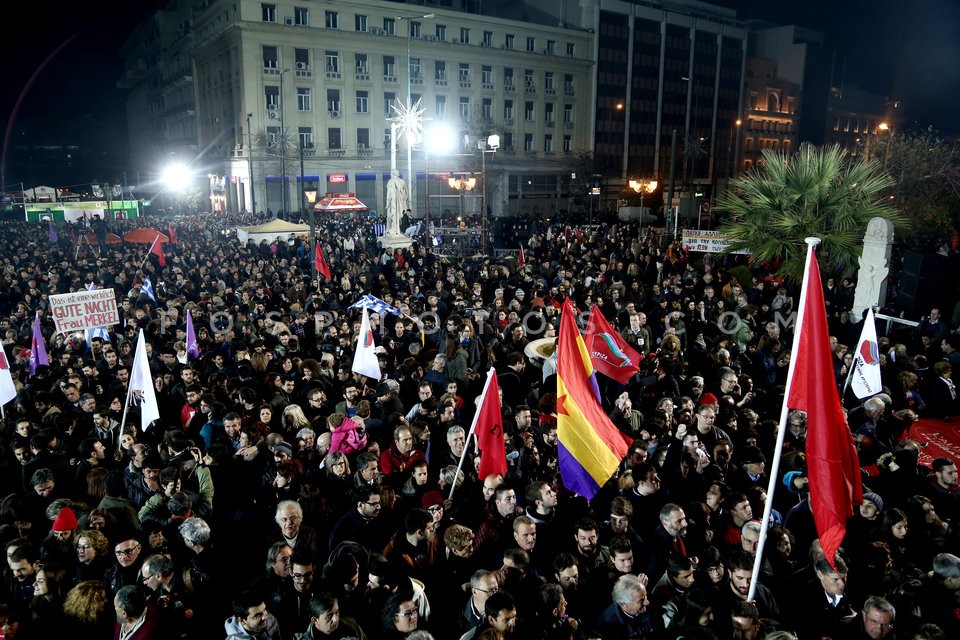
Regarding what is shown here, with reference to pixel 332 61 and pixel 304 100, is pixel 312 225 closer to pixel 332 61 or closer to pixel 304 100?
pixel 304 100

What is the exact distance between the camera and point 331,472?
6531 millimetres

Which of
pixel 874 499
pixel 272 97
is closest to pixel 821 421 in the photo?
pixel 874 499

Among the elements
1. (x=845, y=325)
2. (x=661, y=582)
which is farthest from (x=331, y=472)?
(x=845, y=325)

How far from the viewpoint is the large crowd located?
181 inches

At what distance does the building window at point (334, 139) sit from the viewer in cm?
5416

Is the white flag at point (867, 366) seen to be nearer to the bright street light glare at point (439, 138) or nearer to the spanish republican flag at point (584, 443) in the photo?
the spanish republican flag at point (584, 443)

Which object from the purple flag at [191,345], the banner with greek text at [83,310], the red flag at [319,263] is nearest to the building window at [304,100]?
the red flag at [319,263]

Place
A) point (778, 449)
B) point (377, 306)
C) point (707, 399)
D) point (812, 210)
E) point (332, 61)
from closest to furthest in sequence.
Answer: point (778, 449) → point (707, 399) → point (377, 306) → point (812, 210) → point (332, 61)

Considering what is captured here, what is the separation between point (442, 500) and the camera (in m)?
5.99

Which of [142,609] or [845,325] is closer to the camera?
[142,609]

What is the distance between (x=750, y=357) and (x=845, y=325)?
3147 mm

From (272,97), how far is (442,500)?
5138cm

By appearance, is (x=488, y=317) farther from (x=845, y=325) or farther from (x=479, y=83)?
(x=479, y=83)

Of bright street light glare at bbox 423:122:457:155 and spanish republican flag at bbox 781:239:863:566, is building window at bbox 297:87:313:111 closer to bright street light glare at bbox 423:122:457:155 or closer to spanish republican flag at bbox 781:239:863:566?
bright street light glare at bbox 423:122:457:155
